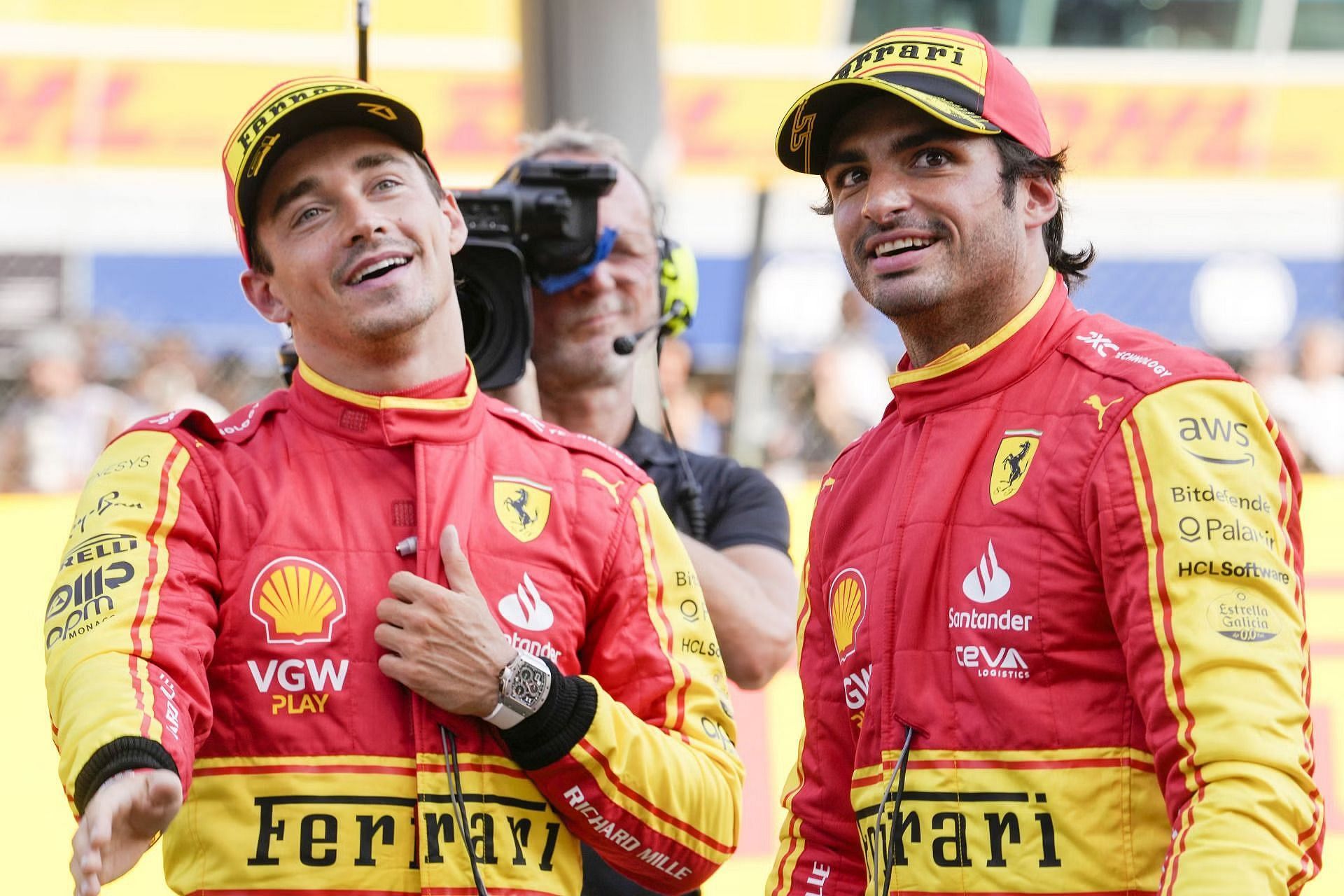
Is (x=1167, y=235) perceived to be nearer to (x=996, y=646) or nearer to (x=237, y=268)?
(x=237, y=268)

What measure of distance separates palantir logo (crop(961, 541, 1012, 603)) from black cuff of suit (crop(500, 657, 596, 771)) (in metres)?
0.55

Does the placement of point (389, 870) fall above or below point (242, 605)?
below

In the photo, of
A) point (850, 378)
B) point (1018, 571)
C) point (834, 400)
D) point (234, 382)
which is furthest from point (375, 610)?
point (234, 382)

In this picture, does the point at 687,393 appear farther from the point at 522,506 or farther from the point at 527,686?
the point at 527,686

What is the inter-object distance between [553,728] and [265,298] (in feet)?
2.91

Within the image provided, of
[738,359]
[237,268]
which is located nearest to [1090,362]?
[738,359]

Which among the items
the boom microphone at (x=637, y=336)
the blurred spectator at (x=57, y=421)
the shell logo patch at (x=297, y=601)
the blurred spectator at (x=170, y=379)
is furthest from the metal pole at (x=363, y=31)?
the blurred spectator at (x=170, y=379)

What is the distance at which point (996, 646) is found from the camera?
2.29 m

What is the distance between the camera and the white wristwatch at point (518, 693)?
2424 millimetres

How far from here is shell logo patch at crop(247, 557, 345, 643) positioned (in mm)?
2475

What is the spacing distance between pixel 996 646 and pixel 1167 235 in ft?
30.1

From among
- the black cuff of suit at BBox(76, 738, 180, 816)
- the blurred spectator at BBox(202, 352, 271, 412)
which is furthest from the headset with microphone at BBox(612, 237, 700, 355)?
the blurred spectator at BBox(202, 352, 271, 412)

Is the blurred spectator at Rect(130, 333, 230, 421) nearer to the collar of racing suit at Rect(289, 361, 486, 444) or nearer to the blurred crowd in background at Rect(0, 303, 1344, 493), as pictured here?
the blurred crowd in background at Rect(0, 303, 1344, 493)

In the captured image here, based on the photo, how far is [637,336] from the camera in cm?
362
